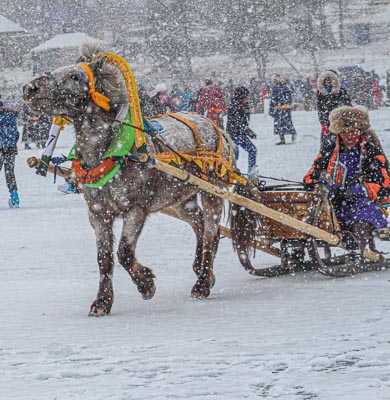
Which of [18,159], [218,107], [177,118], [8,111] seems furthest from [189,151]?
[18,159]

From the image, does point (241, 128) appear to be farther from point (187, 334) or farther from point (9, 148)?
point (187, 334)

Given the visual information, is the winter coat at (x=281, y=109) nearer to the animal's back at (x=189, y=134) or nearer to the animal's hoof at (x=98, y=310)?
the animal's back at (x=189, y=134)

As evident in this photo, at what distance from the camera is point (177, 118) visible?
7.09m

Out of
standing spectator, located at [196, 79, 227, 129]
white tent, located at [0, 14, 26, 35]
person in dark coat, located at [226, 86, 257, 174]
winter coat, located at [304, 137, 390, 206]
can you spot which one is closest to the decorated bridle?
winter coat, located at [304, 137, 390, 206]

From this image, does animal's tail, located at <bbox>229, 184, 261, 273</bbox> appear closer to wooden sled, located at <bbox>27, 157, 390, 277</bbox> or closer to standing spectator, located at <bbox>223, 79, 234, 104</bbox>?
wooden sled, located at <bbox>27, 157, 390, 277</bbox>

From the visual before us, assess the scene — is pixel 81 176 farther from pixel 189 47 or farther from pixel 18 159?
pixel 189 47

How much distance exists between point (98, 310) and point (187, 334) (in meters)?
0.93

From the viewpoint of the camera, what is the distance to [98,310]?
5.97 m

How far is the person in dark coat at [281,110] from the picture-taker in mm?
22578

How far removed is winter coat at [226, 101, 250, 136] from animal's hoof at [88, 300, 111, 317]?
1081 cm

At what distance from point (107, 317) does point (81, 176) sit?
2.99 ft

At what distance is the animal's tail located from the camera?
24.0 ft

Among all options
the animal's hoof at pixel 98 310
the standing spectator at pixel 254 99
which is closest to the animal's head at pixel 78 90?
the animal's hoof at pixel 98 310

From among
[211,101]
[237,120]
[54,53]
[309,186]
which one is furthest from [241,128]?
[54,53]
